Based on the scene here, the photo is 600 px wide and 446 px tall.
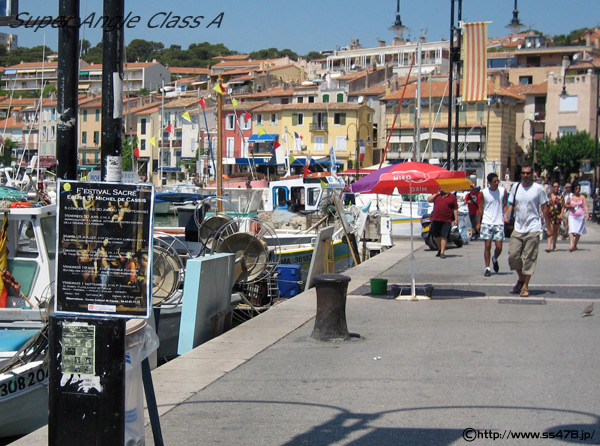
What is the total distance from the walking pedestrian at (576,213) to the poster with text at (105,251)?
714 inches

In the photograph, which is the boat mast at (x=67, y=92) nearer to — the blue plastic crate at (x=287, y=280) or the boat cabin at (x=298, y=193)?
the blue plastic crate at (x=287, y=280)

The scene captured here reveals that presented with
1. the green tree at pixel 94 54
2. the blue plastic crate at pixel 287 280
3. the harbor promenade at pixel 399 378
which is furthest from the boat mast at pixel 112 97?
the blue plastic crate at pixel 287 280

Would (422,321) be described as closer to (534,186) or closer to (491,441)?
(534,186)

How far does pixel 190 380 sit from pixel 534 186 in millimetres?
7031

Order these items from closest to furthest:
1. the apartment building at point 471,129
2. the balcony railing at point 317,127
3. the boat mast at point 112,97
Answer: the boat mast at point 112,97 < the apartment building at point 471,129 < the balcony railing at point 317,127

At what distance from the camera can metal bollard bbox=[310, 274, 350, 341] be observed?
30.0 ft

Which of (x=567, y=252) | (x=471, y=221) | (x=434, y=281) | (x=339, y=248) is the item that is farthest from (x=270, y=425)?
(x=471, y=221)

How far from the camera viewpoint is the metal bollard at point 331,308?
9148 mm

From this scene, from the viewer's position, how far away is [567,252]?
20828 mm

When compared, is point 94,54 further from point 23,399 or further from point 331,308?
point 23,399

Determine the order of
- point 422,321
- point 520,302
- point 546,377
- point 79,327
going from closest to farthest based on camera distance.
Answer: point 79,327 → point 546,377 → point 422,321 → point 520,302

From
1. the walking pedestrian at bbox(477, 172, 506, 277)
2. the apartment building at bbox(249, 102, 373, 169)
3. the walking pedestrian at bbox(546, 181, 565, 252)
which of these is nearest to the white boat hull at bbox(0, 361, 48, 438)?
the walking pedestrian at bbox(477, 172, 506, 277)

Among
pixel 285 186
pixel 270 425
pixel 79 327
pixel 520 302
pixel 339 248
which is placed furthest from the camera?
pixel 285 186

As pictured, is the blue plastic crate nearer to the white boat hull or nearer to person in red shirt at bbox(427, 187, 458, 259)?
person in red shirt at bbox(427, 187, 458, 259)
